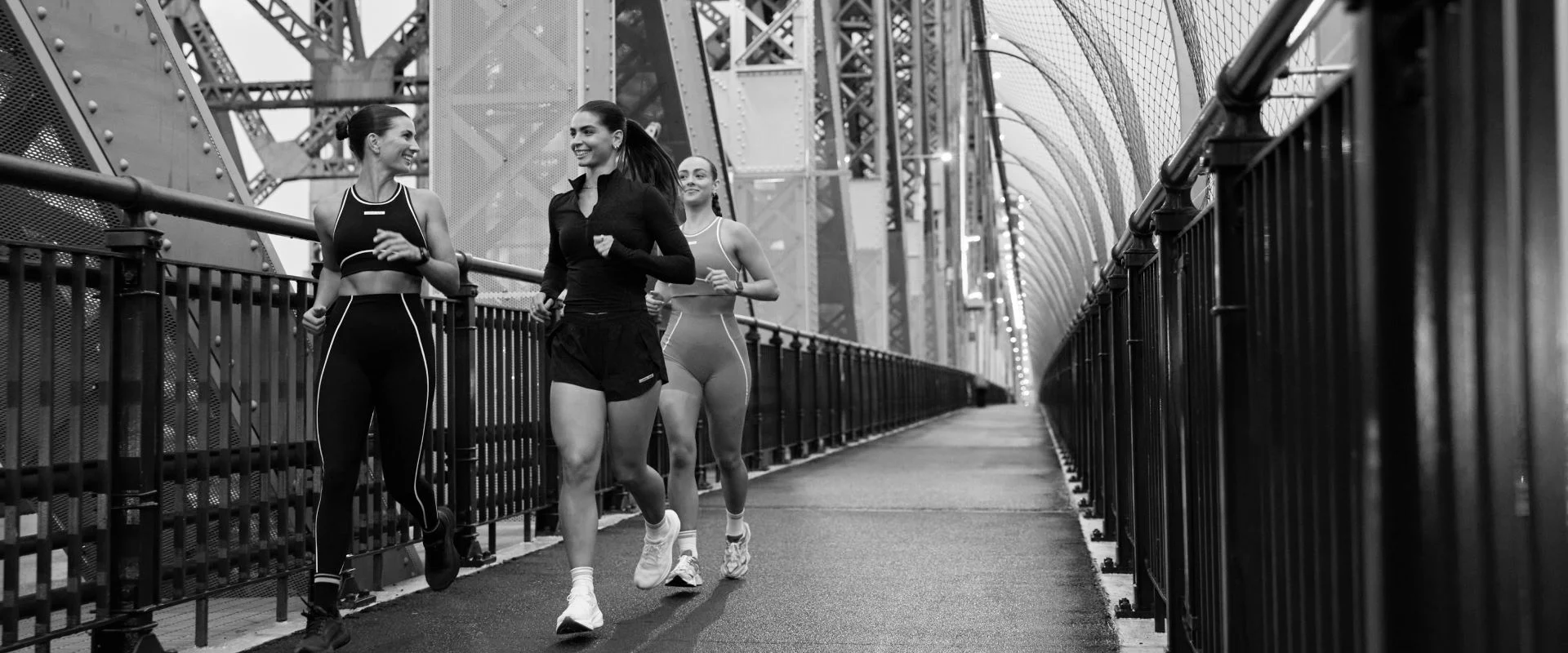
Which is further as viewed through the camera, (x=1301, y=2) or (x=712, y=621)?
(x=712, y=621)

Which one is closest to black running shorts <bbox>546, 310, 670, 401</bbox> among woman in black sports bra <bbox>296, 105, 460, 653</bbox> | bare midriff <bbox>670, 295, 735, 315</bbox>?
woman in black sports bra <bbox>296, 105, 460, 653</bbox>

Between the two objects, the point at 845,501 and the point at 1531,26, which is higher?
the point at 1531,26

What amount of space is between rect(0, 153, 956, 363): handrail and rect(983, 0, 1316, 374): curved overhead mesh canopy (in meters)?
2.93

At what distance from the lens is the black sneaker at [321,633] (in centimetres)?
421

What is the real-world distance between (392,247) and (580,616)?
4.05 ft

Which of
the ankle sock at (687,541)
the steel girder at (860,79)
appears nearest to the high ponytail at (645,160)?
the ankle sock at (687,541)

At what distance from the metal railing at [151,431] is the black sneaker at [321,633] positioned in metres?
0.33

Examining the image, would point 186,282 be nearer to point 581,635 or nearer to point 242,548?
point 242,548

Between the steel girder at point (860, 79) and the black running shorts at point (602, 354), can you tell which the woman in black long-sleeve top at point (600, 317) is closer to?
the black running shorts at point (602, 354)

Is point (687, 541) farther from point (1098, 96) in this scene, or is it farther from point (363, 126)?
point (1098, 96)

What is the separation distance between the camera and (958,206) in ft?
196

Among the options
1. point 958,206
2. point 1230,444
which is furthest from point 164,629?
point 958,206

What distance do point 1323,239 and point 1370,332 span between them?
1.51 feet

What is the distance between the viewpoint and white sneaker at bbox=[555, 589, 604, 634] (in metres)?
4.55
